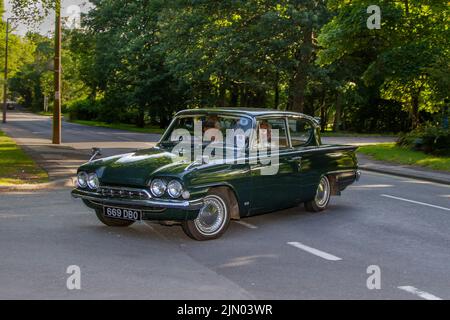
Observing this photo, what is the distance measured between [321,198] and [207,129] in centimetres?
258

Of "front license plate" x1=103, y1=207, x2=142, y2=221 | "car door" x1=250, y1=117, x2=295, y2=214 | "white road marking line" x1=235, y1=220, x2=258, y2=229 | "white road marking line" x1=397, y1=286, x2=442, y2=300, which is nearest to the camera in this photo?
"white road marking line" x1=397, y1=286, x2=442, y2=300

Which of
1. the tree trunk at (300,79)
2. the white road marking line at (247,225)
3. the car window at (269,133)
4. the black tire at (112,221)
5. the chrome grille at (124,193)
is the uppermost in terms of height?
the tree trunk at (300,79)

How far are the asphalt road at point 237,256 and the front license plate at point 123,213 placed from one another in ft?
1.12

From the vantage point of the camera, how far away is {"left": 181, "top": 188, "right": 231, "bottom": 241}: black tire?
25.4 feet

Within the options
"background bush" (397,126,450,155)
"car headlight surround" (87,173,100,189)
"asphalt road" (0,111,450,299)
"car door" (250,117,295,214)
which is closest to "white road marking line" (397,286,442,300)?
"asphalt road" (0,111,450,299)

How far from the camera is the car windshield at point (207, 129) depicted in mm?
8586

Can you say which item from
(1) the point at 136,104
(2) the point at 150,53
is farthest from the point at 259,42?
(1) the point at 136,104

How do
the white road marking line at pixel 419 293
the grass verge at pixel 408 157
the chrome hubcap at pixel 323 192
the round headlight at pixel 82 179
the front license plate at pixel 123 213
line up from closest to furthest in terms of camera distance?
1. the white road marking line at pixel 419 293
2. the front license plate at pixel 123 213
3. the round headlight at pixel 82 179
4. the chrome hubcap at pixel 323 192
5. the grass verge at pixel 408 157

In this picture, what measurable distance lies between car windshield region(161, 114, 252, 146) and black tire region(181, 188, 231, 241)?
1.04 metres

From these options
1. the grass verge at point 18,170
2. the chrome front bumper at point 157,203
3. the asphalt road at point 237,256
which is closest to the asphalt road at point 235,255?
the asphalt road at point 237,256

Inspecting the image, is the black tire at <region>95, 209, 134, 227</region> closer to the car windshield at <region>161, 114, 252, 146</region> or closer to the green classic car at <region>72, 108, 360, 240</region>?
the green classic car at <region>72, 108, 360, 240</region>

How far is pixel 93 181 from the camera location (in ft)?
26.5

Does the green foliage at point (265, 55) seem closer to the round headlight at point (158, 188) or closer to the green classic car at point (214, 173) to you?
the green classic car at point (214, 173)
